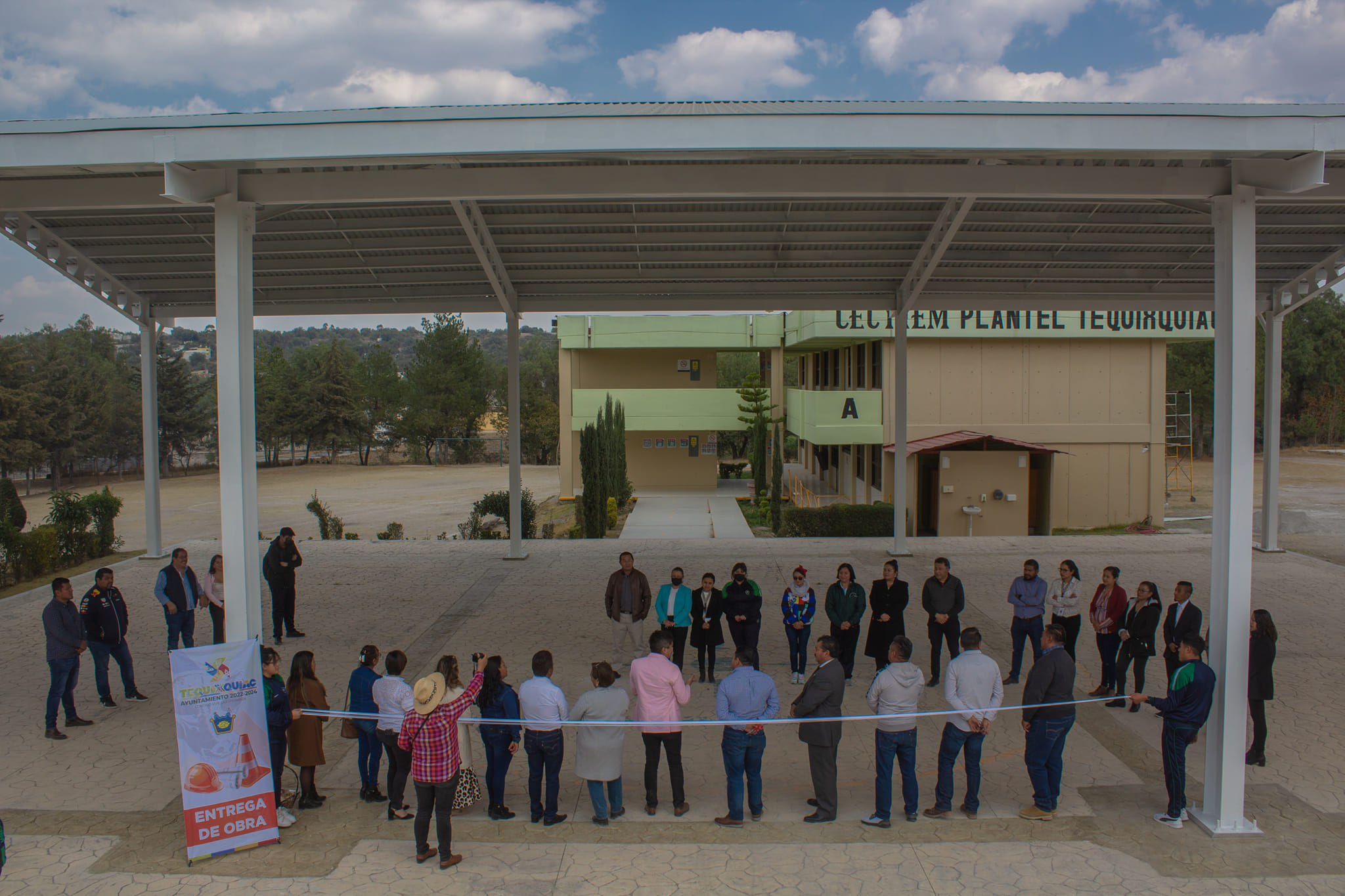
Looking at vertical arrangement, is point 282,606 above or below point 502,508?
below

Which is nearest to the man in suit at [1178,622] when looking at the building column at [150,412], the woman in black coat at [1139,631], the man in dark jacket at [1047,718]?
the woman in black coat at [1139,631]

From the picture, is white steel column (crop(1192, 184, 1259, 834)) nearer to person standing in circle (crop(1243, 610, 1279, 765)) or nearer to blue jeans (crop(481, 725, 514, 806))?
person standing in circle (crop(1243, 610, 1279, 765))

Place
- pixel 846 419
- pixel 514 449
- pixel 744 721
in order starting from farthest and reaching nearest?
pixel 846 419 < pixel 514 449 < pixel 744 721

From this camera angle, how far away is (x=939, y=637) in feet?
28.5

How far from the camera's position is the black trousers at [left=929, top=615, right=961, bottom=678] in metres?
8.23

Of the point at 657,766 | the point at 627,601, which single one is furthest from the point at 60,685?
the point at 657,766

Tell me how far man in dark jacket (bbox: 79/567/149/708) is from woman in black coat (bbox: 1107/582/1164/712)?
9065mm

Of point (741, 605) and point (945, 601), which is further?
point (741, 605)

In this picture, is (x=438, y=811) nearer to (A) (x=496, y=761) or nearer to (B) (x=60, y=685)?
(A) (x=496, y=761)

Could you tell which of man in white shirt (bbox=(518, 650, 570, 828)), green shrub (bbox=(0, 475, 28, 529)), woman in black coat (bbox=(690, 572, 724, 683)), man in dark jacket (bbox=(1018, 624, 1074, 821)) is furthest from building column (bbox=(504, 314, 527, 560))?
green shrub (bbox=(0, 475, 28, 529))

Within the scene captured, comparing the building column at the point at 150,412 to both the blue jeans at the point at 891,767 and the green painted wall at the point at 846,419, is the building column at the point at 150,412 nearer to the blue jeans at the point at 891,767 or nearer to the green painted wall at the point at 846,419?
the blue jeans at the point at 891,767

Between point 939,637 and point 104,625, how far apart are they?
7950 millimetres

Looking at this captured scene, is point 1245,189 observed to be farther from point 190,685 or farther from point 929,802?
point 190,685

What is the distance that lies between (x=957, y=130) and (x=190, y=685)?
6545 millimetres
